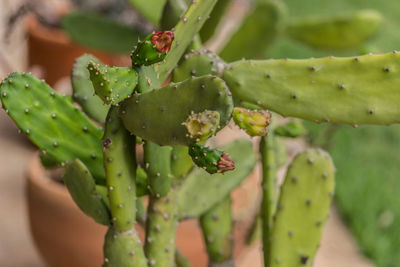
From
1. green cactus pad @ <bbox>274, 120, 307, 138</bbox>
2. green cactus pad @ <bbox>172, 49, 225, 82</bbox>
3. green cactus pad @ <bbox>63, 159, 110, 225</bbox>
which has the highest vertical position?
green cactus pad @ <bbox>172, 49, 225, 82</bbox>

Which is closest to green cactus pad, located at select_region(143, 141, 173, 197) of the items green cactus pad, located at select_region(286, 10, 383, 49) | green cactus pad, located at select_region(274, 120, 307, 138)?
green cactus pad, located at select_region(274, 120, 307, 138)

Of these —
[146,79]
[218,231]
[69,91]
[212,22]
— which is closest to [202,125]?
[146,79]

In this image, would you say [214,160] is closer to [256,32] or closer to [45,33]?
[256,32]

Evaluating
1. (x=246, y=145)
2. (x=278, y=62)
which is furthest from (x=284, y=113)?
(x=246, y=145)

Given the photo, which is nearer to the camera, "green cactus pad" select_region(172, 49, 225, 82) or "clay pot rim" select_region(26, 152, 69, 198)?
"green cactus pad" select_region(172, 49, 225, 82)

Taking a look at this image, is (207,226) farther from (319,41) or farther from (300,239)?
(319,41)

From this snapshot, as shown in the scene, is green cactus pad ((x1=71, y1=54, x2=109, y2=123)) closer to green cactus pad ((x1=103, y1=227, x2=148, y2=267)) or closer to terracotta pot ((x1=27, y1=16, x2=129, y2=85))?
green cactus pad ((x1=103, y1=227, x2=148, y2=267))

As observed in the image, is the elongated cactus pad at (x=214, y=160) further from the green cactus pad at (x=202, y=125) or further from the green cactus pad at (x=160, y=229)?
the green cactus pad at (x=160, y=229)

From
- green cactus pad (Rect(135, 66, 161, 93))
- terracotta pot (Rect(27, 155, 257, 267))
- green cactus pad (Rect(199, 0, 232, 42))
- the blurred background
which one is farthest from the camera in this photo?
the blurred background
